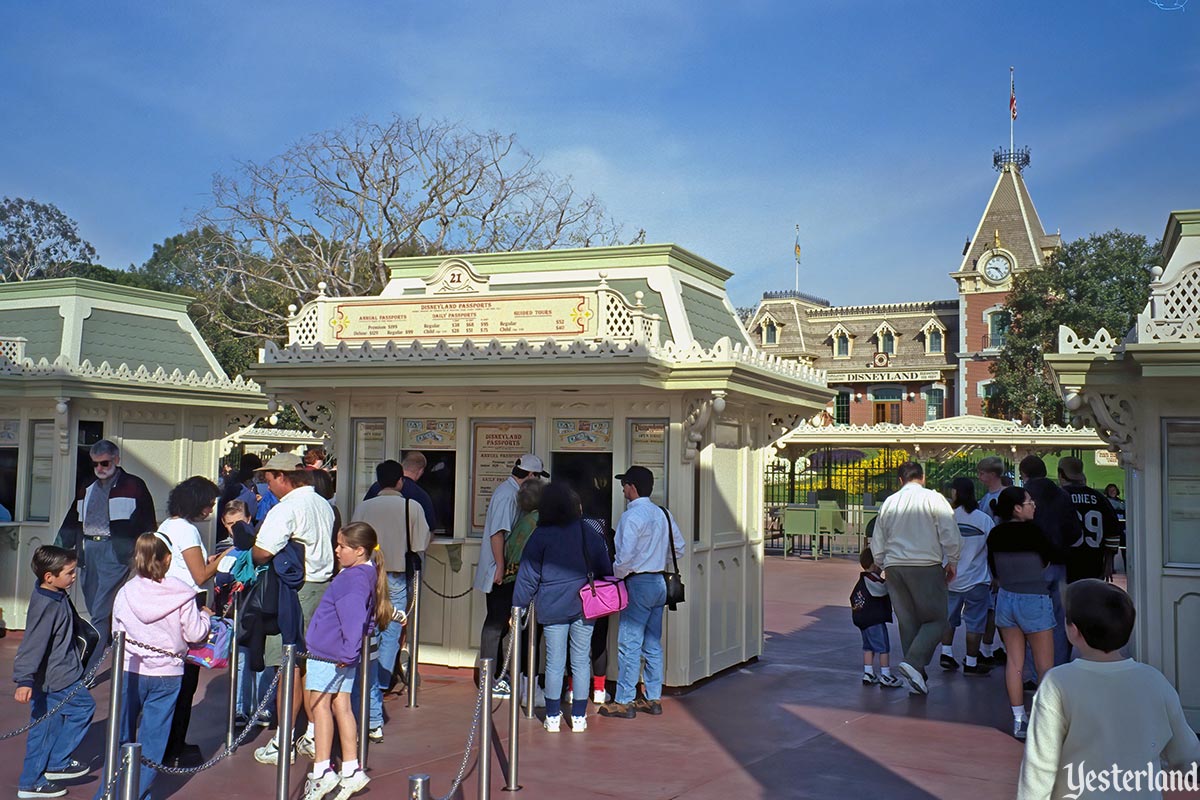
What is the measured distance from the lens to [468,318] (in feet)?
29.1

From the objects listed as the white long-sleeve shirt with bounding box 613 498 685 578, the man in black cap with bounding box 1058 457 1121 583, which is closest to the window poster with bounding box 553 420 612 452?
the white long-sleeve shirt with bounding box 613 498 685 578

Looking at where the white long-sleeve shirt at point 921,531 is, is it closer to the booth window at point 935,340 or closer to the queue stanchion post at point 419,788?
the queue stanchion post at point 419,788

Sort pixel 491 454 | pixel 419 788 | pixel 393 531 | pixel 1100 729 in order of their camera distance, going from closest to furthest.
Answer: pixel 1100 729 < pixel 419 788 < pixel 393 531 < pixel 491 454

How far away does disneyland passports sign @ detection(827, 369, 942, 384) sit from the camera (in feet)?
191

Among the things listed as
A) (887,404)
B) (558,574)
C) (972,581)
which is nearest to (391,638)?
(558,574)

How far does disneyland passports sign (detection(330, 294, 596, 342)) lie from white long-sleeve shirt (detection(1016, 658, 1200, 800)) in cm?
572

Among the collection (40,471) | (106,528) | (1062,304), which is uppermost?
(1062,304)

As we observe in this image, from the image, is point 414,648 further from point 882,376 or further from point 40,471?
point 882,376

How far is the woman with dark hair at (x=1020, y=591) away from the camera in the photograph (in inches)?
288

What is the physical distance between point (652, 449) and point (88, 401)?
21.4ft

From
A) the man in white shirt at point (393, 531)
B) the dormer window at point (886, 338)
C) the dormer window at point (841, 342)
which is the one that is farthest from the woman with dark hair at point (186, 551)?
the dormer window at point (841, 342)

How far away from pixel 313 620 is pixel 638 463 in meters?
3.84

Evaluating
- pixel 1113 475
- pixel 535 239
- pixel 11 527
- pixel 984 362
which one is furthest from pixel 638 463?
pixel 984 362

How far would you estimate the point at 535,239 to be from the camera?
1193 inches
